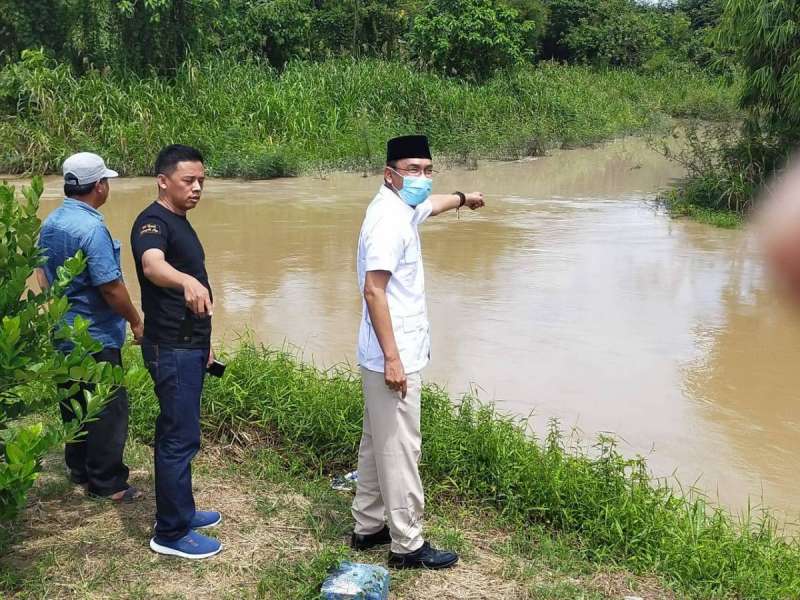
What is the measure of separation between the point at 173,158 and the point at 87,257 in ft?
2.01

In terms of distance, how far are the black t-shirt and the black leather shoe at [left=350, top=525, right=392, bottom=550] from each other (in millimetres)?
950

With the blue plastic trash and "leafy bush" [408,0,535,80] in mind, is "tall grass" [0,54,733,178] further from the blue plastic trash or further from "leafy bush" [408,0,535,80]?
the blue plastic trash

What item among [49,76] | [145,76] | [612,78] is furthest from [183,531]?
[612,78]

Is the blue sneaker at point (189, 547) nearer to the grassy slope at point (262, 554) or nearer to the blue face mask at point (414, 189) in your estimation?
the grassy slope at point (262, 554)

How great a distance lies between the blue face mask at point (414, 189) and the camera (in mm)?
3139

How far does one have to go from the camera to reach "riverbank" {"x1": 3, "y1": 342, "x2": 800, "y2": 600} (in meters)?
3.08

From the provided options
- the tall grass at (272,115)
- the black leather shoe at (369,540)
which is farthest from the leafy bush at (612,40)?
the black leather shoe at (369,540)

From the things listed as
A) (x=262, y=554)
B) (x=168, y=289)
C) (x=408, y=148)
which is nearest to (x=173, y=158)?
(x=168, y=289)

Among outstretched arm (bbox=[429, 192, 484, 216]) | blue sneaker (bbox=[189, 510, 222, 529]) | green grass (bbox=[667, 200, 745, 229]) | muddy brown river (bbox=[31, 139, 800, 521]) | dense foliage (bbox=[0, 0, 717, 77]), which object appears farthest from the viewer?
dense foliage (bbox=[0, 0, 717, 77])

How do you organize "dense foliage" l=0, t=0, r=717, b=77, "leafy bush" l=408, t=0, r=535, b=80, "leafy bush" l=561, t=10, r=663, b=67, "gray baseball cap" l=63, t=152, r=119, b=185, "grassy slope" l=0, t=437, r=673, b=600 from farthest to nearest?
"leafy bush" l=561, t=10, r=663, b=67
"leafy bush" l=408, t=0, r=535, b=80
"dense foliage" l=0, t=0, r=717, b=77
"gray baseball cap" l=63, t=152, r=119, b=185
"grassy slope" l=0, t=437, r=673, b=600

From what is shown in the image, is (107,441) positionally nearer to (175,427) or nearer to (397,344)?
(175,427)

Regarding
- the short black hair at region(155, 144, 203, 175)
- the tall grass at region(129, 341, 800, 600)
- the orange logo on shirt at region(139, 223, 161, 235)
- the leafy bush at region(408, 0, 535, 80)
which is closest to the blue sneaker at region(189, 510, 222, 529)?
the tall grass at region(129, 341, 800, 600)

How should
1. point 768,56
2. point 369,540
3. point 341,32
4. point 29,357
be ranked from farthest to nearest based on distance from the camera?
point 341,32 < point 768,56 < point 369,540 < point 29,357

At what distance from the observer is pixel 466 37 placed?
2116 cm
